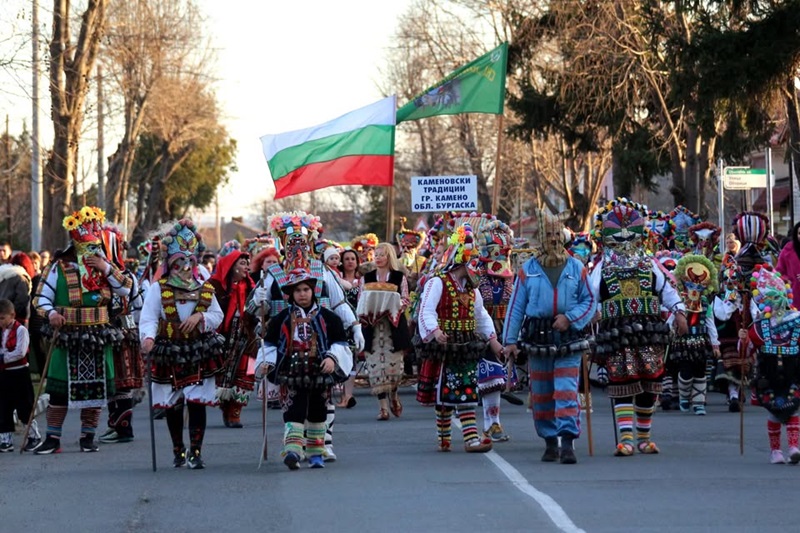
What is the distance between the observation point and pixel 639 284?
13164 mm

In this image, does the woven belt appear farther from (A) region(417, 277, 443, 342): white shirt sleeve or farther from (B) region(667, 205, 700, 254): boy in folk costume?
(B) region(667, 205, 700, 254): boy in folk costume

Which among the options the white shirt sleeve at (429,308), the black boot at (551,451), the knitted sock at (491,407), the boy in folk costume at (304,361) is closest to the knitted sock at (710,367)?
the knitted sock at (491,407)

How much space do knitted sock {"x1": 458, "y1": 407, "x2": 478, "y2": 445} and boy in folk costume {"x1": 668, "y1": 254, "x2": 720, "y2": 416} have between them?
177 inches

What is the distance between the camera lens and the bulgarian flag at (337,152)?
1981cm

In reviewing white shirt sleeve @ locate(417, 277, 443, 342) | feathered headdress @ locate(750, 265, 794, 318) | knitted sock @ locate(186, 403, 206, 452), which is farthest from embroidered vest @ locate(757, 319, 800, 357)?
knitted sock @ locate(186, 403, 206, 452)

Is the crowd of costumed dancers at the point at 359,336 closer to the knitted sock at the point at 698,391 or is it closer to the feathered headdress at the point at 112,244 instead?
the feathered headdress at the point at 112,244

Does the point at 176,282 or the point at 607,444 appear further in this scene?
the point at 607,444

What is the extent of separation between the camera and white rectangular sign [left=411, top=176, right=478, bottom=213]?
2286cm

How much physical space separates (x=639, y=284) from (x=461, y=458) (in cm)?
210

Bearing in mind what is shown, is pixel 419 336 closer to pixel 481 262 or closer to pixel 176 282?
pixel 176 282

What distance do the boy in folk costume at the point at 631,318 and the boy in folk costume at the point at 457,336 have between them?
110 centimetres

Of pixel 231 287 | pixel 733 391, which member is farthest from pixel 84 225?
pixel 733 391

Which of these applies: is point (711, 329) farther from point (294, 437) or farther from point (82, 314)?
point (82, 314)

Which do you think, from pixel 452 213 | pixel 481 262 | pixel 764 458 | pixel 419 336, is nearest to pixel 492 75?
pixel 452 213
